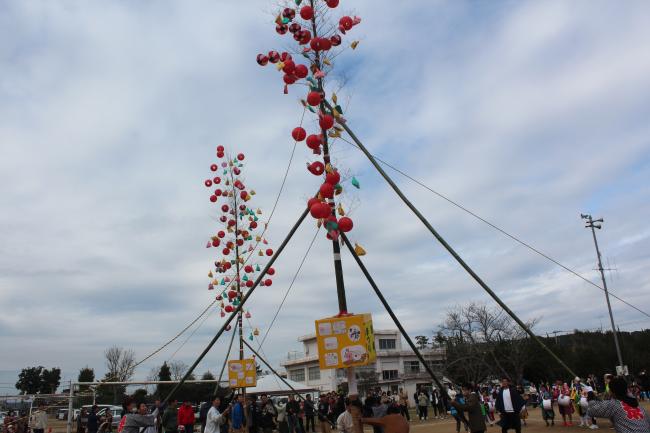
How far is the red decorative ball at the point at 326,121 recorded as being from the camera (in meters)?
8.79

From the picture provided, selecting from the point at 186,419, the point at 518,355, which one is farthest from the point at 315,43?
the point at 518,355

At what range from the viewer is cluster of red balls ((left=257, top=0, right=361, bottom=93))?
875 centimetres

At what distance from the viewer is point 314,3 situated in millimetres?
9281

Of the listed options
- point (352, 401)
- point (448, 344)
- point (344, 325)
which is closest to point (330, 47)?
point (344, 325)

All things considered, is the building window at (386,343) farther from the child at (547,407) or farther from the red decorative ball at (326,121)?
the red decorative ball at (326,121)

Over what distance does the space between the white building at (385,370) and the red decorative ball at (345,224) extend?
1864 inches

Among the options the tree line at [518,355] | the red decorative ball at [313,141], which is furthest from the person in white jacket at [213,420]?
the tree line at [518,355]

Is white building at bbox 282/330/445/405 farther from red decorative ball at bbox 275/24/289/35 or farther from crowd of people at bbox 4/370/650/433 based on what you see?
red decorative ball at bbox 275/24/289/35

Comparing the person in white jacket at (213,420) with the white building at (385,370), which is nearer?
the person in white jacket at (213,420)

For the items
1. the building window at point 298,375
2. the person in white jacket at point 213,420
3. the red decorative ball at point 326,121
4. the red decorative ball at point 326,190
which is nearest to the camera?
the red decorative ball at point 326,190

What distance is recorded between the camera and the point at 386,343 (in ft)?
203

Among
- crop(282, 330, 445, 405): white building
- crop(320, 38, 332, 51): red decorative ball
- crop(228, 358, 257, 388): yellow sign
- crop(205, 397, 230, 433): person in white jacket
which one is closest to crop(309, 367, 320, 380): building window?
crop(282, 330, 445, 405): white building

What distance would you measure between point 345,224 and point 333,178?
2.63 feet

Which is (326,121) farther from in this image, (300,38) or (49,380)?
(49,380)
